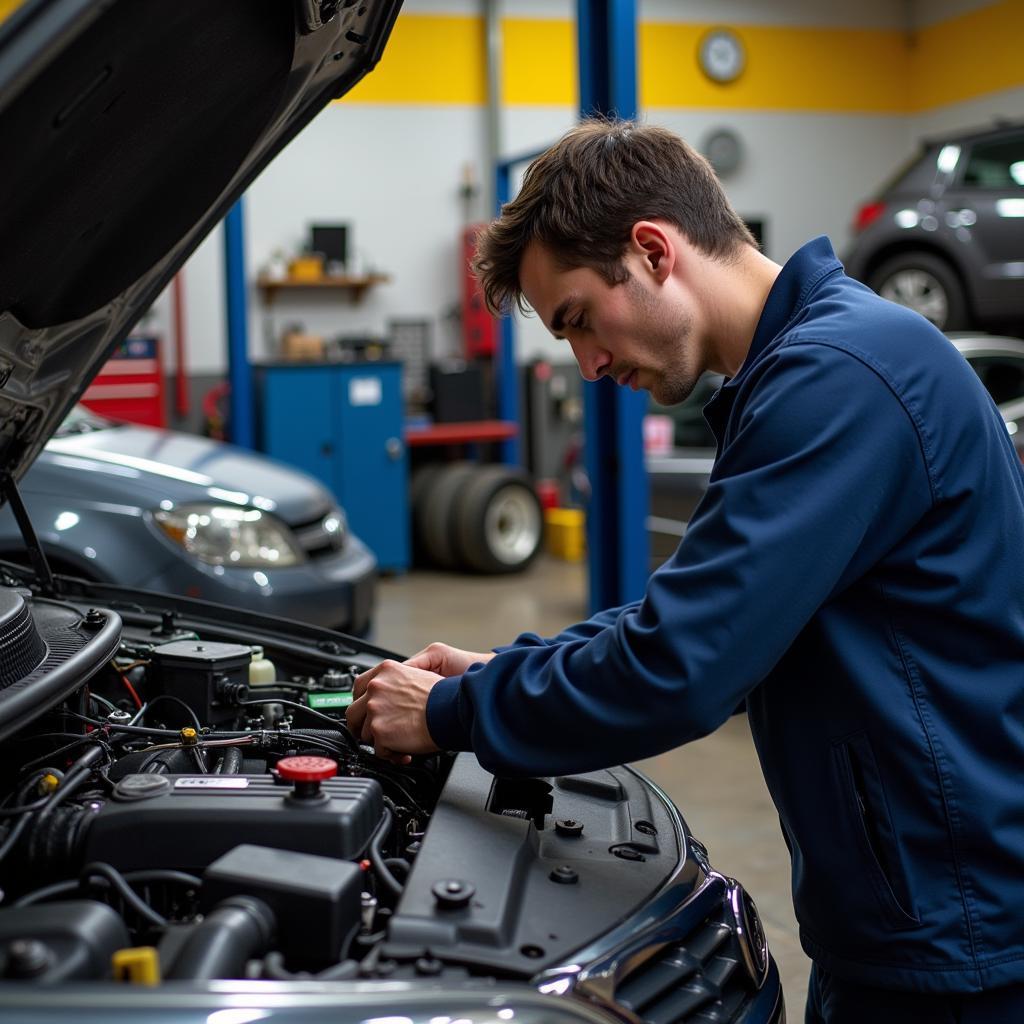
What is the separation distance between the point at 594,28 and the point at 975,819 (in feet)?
11.1

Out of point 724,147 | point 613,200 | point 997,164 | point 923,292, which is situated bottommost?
point 923,292

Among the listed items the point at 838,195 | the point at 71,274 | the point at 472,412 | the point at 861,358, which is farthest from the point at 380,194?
the point at 861,358

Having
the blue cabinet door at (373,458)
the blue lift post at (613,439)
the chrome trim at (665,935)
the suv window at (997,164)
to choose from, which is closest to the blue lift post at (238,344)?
the blue cabinet door at (373,458)

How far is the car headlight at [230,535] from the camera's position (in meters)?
3.51

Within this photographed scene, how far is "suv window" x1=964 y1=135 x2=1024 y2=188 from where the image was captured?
6.86 metres

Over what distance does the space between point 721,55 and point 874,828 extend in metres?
9.91

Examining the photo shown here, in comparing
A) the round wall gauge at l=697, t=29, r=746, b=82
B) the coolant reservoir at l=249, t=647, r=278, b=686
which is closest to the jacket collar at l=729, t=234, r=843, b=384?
the coolant reservoir at l=249, t=647, r=278, b=686

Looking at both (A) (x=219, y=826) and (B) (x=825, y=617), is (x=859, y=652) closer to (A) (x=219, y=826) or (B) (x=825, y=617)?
(B) (x=825, y=617)

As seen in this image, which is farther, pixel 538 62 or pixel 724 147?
pixel 724 147

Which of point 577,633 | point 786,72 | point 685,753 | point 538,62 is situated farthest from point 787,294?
point 786,72

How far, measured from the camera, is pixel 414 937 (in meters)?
Answer: 1.09

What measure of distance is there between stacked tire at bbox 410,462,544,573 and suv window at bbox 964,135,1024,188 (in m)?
3.17

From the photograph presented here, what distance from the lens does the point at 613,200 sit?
4.35ft

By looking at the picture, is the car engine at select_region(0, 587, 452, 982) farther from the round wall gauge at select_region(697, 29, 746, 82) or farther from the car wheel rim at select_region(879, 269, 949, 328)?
the round wall gauge at select_region(697, 29, 746, 82)
